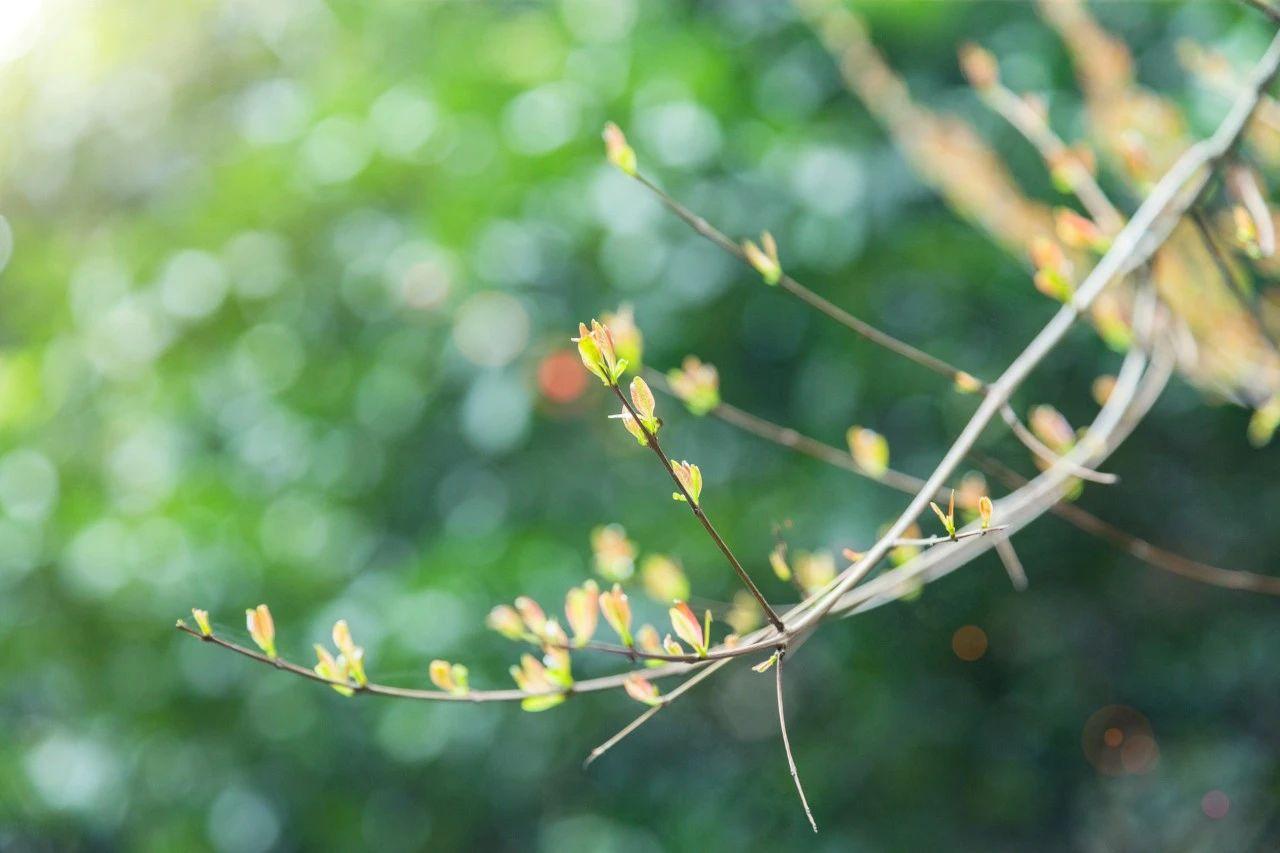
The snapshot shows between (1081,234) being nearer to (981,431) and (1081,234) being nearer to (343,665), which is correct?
(981,431)

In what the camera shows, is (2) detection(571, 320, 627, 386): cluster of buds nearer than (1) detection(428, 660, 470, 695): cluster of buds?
Yes

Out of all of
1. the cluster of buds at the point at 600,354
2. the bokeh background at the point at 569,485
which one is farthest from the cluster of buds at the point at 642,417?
the bokeh background at the point at 569,485

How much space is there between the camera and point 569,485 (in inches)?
60.7

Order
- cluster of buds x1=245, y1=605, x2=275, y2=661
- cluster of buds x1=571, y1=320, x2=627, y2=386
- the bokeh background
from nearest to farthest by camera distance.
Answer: cluster of buds x1=571, y1=320, x2=627, y2=386 → cluster of buds x1=245, y1=605, x2=275, y2=661 → the bokeh background

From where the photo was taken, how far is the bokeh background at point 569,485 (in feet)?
4.64

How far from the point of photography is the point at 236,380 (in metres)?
1.69

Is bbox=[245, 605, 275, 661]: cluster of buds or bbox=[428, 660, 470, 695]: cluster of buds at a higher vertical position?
bbox=[245, 605, 275, 661]: cluster of buds

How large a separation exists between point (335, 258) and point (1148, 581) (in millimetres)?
1448

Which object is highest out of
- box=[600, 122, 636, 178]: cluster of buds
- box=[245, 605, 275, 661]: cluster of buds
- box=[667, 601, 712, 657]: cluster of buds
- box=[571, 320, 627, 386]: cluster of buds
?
box=[571, 320, 627, 386]: cluster of buds

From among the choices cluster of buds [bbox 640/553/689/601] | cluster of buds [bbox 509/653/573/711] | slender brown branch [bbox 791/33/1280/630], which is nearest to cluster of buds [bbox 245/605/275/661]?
cluster of buds [bbox 509/653/573/711]

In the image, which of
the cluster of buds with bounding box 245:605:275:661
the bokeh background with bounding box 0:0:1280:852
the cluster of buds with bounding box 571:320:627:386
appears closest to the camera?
the cluster of buds with bounding box 571:320:627:386

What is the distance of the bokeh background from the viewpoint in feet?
4.64

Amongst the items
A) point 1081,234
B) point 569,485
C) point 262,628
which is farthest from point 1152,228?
point 569,485

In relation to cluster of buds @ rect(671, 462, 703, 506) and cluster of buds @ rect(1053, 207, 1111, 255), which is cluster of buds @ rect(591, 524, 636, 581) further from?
cluster of buds @ rect(1053, 207, 1111, 255)
